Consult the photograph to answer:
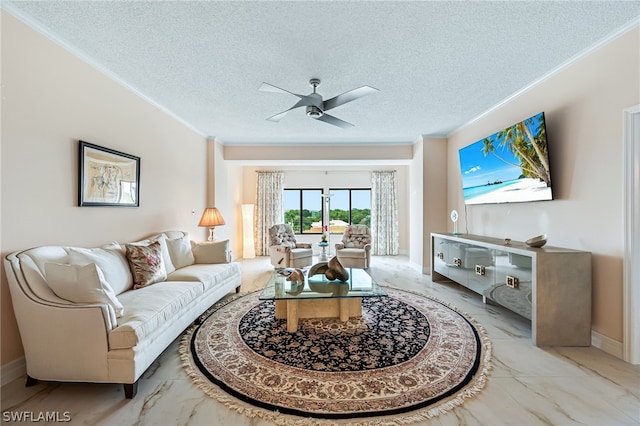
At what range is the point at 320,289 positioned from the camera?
2.88 m

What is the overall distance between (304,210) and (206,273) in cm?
470

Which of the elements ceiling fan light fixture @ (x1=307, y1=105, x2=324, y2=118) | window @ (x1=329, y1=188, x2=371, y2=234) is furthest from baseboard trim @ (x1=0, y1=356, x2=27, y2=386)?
window @ (x1=329, y1=188, x2=371, y2=234)

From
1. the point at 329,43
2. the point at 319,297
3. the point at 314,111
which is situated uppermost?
the point at 329,43

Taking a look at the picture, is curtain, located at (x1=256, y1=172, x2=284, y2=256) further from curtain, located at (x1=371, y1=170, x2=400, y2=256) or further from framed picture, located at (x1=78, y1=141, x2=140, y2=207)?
framed picture, located at (x1=78, y1=141, x2=140, y2=207)

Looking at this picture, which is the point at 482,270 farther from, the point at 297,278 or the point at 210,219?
the point at 210,219

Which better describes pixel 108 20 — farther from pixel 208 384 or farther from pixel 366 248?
pixel 366 248

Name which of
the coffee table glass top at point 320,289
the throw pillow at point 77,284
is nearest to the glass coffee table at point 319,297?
the coffee table glass top at point 320,289

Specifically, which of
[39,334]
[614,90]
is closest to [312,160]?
[614,90]

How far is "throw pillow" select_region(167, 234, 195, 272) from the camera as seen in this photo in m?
3.54

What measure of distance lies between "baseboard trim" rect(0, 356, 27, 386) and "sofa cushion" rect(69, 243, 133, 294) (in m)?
0.71

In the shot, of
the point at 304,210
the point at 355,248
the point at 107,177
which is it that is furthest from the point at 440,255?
the point at 107,177

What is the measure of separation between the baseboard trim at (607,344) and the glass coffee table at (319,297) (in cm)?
185

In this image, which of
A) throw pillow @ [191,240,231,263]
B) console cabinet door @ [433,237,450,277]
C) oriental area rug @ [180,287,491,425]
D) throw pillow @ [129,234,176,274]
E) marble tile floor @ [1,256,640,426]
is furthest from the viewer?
console cabinet door @ [433,237,450,277]

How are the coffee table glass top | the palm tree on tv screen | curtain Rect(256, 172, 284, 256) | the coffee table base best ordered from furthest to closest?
curtain Rect(256, 172, 284, 256) → the coffee table base → the palm tree on tv screen → the coffee table glass top
